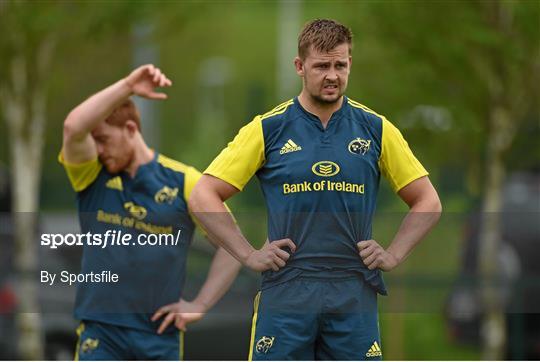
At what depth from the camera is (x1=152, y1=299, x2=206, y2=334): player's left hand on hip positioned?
721cm

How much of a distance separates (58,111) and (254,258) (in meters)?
17.5

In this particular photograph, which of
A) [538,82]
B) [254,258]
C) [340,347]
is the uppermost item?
[538,82]

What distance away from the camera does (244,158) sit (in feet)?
19.5

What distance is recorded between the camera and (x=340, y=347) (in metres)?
5.95

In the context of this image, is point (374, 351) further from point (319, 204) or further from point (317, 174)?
point (317, 174)

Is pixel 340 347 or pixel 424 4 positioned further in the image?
pixel 424 4

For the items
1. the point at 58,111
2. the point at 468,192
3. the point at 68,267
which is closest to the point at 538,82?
the point at 468,192

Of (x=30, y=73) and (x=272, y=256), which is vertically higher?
(x=30, y=73)

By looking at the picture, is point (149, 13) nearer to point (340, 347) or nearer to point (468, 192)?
point (468, 192)

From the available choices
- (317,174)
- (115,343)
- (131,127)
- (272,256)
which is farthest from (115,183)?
(317,174)

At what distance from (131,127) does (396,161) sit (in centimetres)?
173

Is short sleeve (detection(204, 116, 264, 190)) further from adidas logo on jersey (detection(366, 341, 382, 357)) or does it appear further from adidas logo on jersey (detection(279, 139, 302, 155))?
adidas logo on jersey (detection(366, 341, 382, 357))

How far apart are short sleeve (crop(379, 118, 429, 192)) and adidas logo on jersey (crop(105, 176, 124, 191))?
69.9 inches

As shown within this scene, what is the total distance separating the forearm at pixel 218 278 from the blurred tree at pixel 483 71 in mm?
4541
